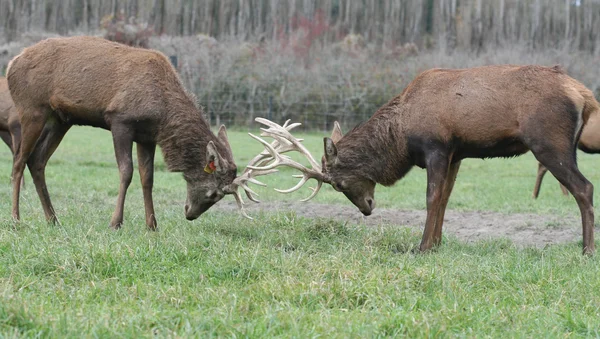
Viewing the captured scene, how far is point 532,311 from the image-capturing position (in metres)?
5.35

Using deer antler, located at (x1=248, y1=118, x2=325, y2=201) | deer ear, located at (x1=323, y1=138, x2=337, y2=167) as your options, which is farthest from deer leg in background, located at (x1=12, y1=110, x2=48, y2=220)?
deer ear, located at (x1=323, y1=138, x2=337, y2=167)

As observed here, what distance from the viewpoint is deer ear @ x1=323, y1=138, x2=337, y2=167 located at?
8867 millimetres

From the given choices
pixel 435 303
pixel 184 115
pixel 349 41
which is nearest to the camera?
pixel 435 303

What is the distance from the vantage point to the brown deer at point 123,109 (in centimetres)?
862

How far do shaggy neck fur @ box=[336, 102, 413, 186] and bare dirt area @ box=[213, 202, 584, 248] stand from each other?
116 centimetres

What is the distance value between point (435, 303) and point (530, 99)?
3179 mm

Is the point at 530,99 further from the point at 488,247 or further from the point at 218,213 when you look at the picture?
the point at 218,213

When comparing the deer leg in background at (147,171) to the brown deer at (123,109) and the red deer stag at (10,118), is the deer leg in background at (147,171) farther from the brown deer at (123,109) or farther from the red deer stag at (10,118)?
the red deer stag at (10,118)

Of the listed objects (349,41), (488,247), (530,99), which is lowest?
(349,41)

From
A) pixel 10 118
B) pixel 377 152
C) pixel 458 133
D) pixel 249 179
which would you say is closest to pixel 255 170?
pixel 249 179

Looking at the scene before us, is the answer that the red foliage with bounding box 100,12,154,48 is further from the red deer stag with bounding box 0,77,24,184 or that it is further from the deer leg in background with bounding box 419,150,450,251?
the deer leg in background with bounding box 419,150,450,251

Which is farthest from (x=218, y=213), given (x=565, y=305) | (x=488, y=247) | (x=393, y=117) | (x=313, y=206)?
(x=565, y=305)

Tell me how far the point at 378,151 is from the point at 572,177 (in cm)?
209

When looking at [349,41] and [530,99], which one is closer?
[530,99]
